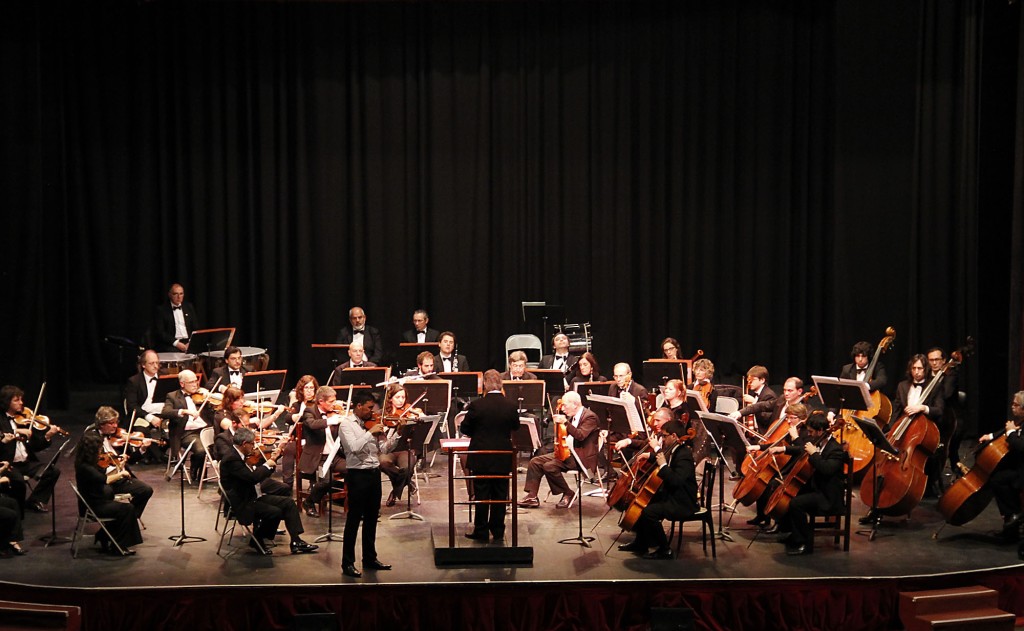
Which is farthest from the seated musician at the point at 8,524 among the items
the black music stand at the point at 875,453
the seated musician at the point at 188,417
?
the black music stand at the point at 875,453

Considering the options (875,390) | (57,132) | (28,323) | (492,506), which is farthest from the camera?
(57,132)

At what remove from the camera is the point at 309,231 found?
1602 cm

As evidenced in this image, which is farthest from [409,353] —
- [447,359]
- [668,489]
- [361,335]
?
[668,489]

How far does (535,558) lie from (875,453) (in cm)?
303

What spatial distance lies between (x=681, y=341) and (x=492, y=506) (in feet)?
24.4

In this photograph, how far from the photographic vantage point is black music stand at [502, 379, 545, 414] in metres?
11.1

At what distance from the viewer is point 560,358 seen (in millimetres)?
12938

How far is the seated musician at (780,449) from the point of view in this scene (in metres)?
9.23

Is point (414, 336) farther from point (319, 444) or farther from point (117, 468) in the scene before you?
point (117, 468)

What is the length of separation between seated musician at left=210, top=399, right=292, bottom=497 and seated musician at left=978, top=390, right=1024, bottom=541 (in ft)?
18.6

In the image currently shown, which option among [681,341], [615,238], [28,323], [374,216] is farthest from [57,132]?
[681,341]

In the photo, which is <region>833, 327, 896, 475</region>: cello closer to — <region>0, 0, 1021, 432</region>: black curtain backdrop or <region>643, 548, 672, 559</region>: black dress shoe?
<region>643, 548, 672, 559</region>: black dress shoe

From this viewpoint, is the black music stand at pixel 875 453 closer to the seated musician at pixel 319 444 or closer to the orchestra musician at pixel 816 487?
the orchestra musician at pixel 816 487

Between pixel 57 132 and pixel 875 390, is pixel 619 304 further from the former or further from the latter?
pixel 57 132
